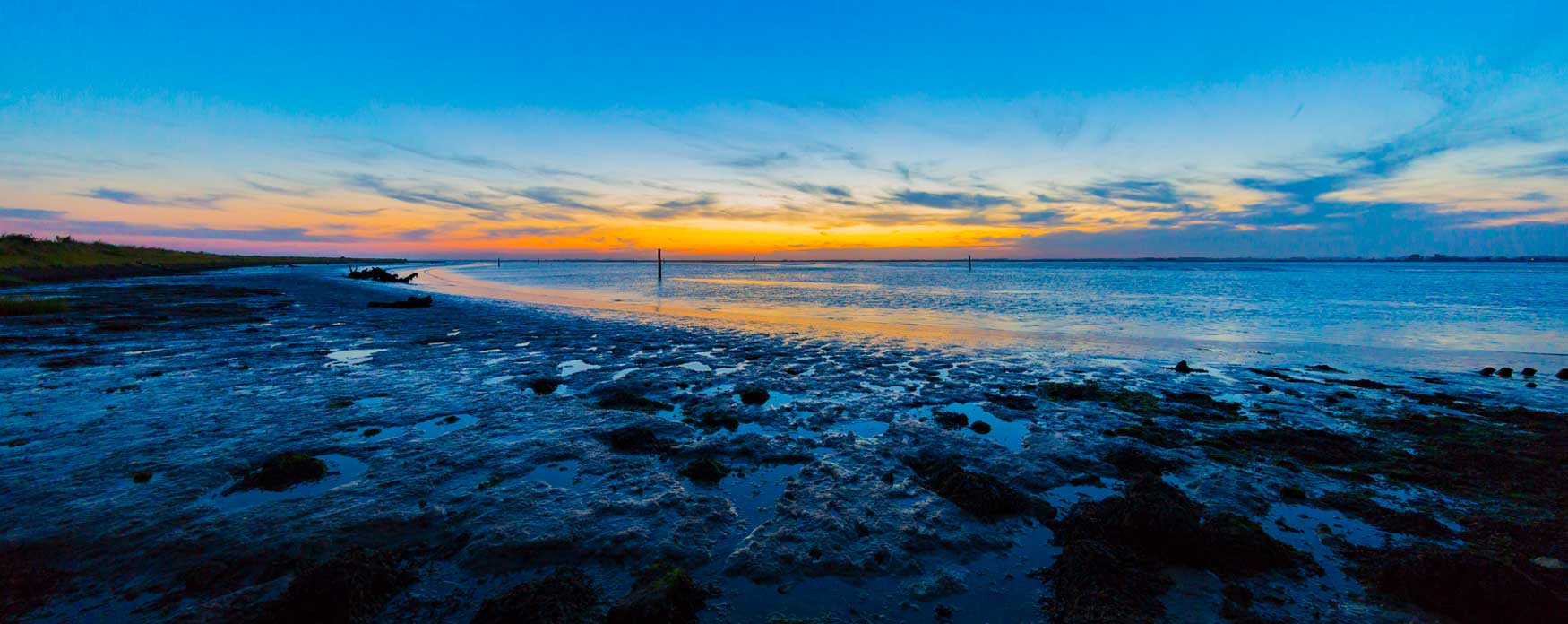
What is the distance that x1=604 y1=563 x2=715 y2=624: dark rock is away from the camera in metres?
4.44

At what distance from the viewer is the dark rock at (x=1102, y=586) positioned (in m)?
4.65

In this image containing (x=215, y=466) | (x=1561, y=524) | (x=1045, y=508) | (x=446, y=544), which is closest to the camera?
(x=446, y=544)

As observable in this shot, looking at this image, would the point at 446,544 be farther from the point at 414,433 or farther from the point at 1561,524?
the point at 1561,524

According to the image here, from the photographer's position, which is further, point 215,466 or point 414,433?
point 414,433

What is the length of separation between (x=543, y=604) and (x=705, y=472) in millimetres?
3222

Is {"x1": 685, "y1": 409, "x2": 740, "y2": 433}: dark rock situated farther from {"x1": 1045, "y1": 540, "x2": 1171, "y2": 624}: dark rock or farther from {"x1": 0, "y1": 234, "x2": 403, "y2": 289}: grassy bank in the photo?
{"x1": 0, "y1": 234, "x2": 403, "y2": 289}: grassy bank

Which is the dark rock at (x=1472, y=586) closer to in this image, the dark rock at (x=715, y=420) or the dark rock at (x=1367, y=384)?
the dark rock at (x=715, y=420)

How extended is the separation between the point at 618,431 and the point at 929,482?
183 inches

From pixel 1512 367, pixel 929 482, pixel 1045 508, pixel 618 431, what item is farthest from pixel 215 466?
pixel 1512 367

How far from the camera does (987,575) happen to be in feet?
17.3

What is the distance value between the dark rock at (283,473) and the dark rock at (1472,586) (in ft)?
36.1

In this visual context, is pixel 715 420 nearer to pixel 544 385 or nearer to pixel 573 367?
pixel 544 385

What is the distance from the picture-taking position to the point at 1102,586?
4961 millimetres

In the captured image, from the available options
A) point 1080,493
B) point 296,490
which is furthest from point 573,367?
point 1080,493
